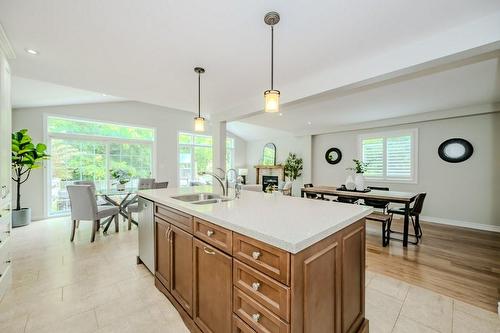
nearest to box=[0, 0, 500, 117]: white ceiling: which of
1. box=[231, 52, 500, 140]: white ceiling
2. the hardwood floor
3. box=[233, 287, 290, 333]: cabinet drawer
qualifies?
box=[231, 52, 500, 140]: white ceiling

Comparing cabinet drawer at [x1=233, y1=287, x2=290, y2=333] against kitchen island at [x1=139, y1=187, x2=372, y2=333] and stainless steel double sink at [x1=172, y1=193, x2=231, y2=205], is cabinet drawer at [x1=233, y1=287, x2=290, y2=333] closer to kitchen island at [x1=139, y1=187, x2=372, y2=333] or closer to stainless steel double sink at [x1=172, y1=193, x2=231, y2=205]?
kitchen island at [x1=139, y1=187, x2=372, y2=333]

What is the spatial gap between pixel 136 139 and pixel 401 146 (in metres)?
7.05

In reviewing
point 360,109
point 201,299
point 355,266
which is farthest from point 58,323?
point 360,109

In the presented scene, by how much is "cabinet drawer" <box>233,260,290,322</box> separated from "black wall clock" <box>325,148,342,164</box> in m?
5.91

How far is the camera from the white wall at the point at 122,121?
4777mm

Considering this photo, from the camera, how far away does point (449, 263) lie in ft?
8.94

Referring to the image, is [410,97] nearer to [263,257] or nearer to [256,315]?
[263,257]

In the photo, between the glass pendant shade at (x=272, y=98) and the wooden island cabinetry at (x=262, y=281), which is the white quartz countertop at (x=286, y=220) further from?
the glass pendant shade at (x=272, y=98)

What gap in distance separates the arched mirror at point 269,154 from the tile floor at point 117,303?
6.54m

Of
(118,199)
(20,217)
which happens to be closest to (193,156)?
(118,199)

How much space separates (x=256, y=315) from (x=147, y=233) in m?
1.70

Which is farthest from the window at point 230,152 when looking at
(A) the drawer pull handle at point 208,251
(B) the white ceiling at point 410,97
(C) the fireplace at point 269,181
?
(A) the drawer pull handle at point 208,251

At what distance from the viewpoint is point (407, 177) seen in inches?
204

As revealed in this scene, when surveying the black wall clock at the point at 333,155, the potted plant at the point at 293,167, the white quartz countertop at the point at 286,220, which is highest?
the black wall clock at the point at 333,155
